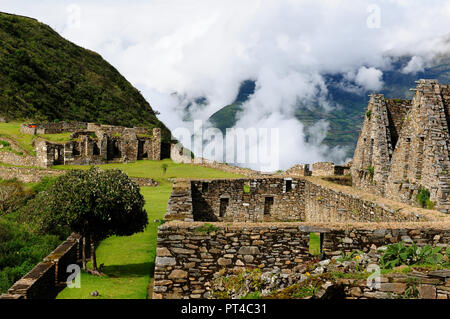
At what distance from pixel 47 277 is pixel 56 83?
297 feet

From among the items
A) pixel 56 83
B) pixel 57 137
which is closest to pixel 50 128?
pixel 57 137

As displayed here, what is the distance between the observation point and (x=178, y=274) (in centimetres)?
663

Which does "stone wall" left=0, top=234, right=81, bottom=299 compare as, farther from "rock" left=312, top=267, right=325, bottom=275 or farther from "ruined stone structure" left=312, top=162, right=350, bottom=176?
"ruined stone structure" left=312, top=162, right=350, bottom=176

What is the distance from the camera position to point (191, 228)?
6.73 metres

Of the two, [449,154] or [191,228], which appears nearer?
[191,228]

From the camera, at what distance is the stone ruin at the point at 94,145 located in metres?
42.1

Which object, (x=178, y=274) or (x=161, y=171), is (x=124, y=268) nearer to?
(x=178, y=274)

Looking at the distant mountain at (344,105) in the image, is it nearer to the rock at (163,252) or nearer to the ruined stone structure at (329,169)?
the ruined stone structure at (329,169)

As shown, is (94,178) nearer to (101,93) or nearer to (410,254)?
(410,254)

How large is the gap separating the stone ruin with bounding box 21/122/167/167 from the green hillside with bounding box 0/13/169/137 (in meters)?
16.9

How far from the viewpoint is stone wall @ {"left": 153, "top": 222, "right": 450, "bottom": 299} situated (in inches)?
261

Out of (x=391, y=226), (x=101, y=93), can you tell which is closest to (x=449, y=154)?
(x=391, y=226)

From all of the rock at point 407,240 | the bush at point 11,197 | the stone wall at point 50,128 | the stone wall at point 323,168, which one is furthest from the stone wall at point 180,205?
the stone wall at point 50,128

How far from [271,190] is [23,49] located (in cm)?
9830
